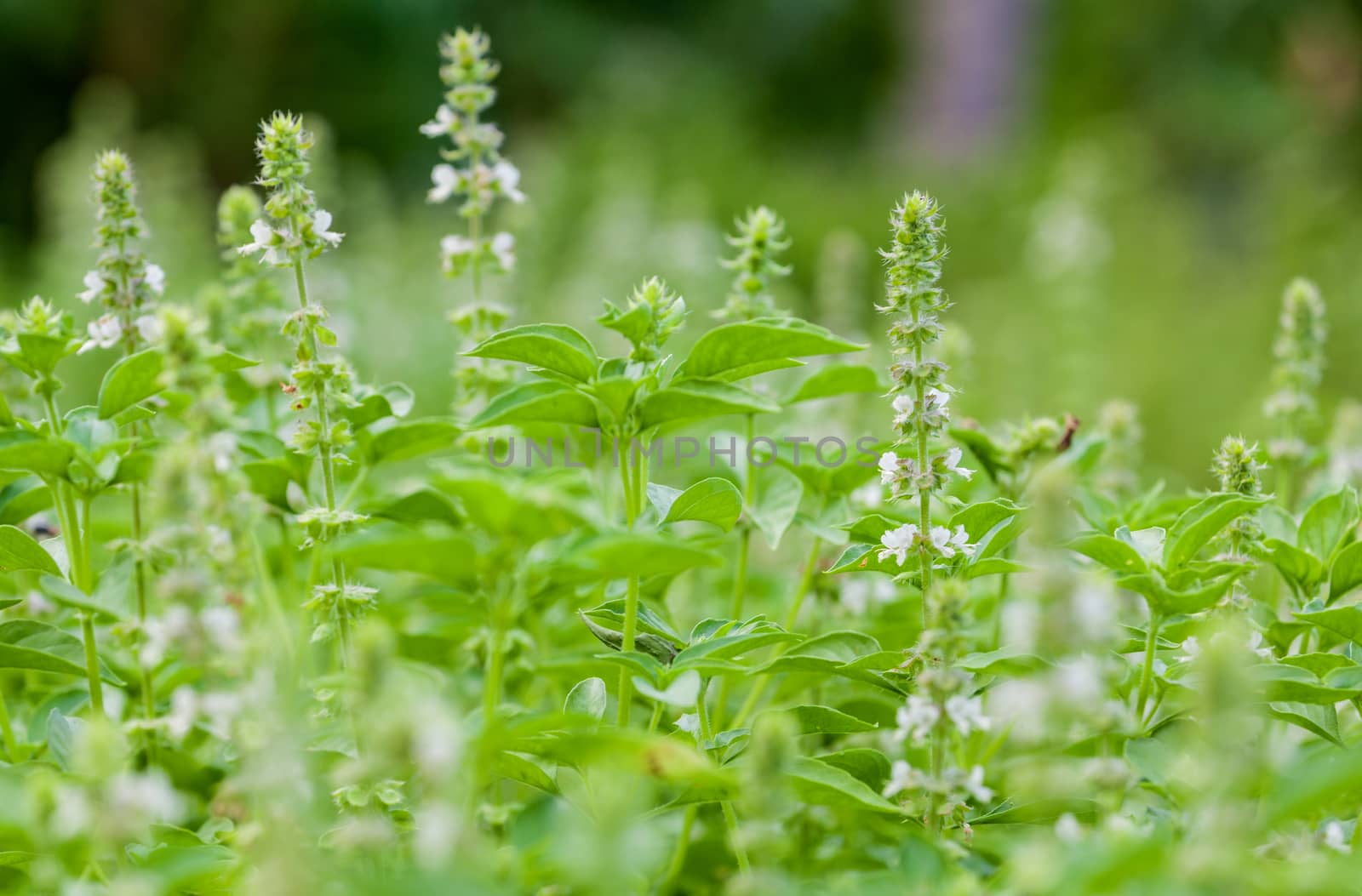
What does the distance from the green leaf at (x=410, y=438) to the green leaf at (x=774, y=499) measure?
48 cm

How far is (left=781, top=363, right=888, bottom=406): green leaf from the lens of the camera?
75.3 inches

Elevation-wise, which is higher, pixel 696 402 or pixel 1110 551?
pixel 696 402

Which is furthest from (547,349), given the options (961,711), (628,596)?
(961,711)

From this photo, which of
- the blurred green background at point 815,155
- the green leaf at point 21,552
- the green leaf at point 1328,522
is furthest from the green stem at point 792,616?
the blurred green background at point 815,155

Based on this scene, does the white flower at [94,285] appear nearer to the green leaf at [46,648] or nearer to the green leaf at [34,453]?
the green leaf at [34,453]

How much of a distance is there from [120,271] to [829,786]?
1.31 meters

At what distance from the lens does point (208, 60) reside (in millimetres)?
15578

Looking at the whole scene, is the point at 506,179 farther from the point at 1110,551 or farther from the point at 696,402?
the point at 1110,551

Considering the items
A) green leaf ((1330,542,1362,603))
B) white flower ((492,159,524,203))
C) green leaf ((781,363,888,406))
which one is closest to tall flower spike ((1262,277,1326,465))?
green leaf ((1330,542,1362,603))

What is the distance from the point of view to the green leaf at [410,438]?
1795mm

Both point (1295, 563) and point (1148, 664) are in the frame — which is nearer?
point (1148, 664)

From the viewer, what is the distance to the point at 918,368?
1.66 m

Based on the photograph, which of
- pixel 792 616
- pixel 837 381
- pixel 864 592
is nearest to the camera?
pixel 837 381

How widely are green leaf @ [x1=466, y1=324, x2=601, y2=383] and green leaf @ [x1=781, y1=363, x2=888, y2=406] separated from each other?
16.1 inches
